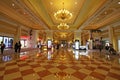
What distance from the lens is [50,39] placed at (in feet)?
52.7

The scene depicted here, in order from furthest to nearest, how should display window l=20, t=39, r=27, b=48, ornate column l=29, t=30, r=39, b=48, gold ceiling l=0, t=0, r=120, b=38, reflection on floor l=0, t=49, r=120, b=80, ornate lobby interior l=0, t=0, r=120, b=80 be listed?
1. ornate column l=29, t=30, r=39, b=48
2. display window l=20, t=39, r=27, b=48
3. gold ceiling l=0, t=0, r=120, b=38
4. ornate lobby interior l=0, t=0, r=120, b=80
5. reflection on floor l=0, t=49, r=120, b=80

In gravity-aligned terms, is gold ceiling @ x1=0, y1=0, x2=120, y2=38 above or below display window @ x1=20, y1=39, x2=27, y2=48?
above

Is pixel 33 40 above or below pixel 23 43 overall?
above

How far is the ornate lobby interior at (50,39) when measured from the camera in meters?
2.99

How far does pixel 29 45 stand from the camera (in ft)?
50.4

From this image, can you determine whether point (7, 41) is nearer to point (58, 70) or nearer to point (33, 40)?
point (33, 40)

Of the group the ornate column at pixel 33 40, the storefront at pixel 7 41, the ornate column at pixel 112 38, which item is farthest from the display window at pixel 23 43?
the ornate column at pixel 112 38

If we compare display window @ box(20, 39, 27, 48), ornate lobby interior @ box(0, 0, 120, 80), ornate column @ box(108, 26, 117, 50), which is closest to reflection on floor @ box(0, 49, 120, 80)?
ornate lobby interior @ box(0, 0, 120, 80)

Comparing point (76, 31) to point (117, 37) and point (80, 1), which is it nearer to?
point (117, 37)

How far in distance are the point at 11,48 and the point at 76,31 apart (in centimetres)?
1085

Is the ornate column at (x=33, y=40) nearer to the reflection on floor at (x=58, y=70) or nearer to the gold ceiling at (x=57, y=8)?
the gold ceiling at (x=57, y=8)

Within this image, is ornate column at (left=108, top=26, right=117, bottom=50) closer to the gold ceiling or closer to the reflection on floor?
the gold ceiling

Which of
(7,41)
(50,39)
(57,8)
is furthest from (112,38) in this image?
(7,41)

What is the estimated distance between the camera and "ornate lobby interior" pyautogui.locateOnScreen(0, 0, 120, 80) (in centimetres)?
299
